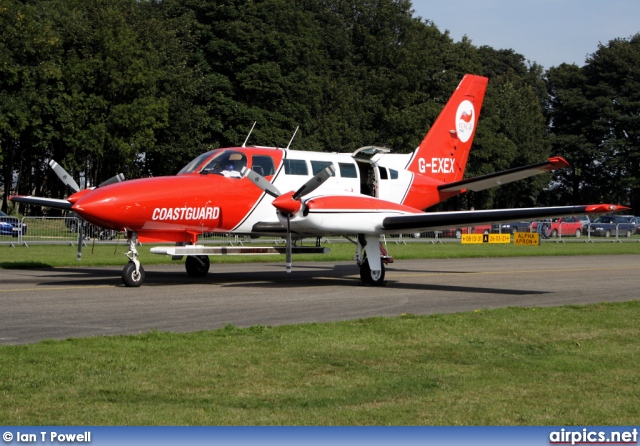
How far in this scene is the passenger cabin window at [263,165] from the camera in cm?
1903

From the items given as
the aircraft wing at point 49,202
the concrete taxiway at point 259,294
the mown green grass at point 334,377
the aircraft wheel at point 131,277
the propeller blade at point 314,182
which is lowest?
the mown green grass at point 334,377

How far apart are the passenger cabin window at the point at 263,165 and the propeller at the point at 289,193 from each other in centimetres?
76

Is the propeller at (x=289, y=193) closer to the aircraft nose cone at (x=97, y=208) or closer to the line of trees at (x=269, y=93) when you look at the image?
the aircraft nose cone at (x=97, y=208)

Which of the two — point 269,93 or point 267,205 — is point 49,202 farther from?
point 269,93

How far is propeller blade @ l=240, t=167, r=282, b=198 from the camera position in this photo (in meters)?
18.0

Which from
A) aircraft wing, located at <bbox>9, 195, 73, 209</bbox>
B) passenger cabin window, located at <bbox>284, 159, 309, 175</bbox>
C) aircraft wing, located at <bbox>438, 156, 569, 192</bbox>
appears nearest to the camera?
aircraft wing, located at <bbox>438, 156, 569, 192</bbox>

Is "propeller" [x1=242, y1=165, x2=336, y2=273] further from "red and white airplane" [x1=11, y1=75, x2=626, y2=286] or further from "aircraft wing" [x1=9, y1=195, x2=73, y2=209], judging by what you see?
"aircraft wing" [x1=9, y1=195, x2=73, y2=209]

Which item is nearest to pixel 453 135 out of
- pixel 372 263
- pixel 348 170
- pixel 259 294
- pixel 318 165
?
pixel 348 170

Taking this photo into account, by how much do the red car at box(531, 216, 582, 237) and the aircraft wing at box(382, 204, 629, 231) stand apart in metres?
38.5

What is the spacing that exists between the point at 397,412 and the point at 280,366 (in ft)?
7.39

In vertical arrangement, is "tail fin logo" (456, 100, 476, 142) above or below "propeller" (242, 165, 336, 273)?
above

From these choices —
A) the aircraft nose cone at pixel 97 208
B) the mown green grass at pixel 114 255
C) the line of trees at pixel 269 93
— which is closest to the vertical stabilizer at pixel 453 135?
the mown green grass at pixel 114 255

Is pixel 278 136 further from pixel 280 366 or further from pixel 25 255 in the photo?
pixel 280 366

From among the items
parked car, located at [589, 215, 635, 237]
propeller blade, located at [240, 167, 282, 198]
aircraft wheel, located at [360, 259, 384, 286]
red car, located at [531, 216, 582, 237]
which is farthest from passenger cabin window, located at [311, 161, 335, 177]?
parked car, located at [589, 215, 635, 237]
